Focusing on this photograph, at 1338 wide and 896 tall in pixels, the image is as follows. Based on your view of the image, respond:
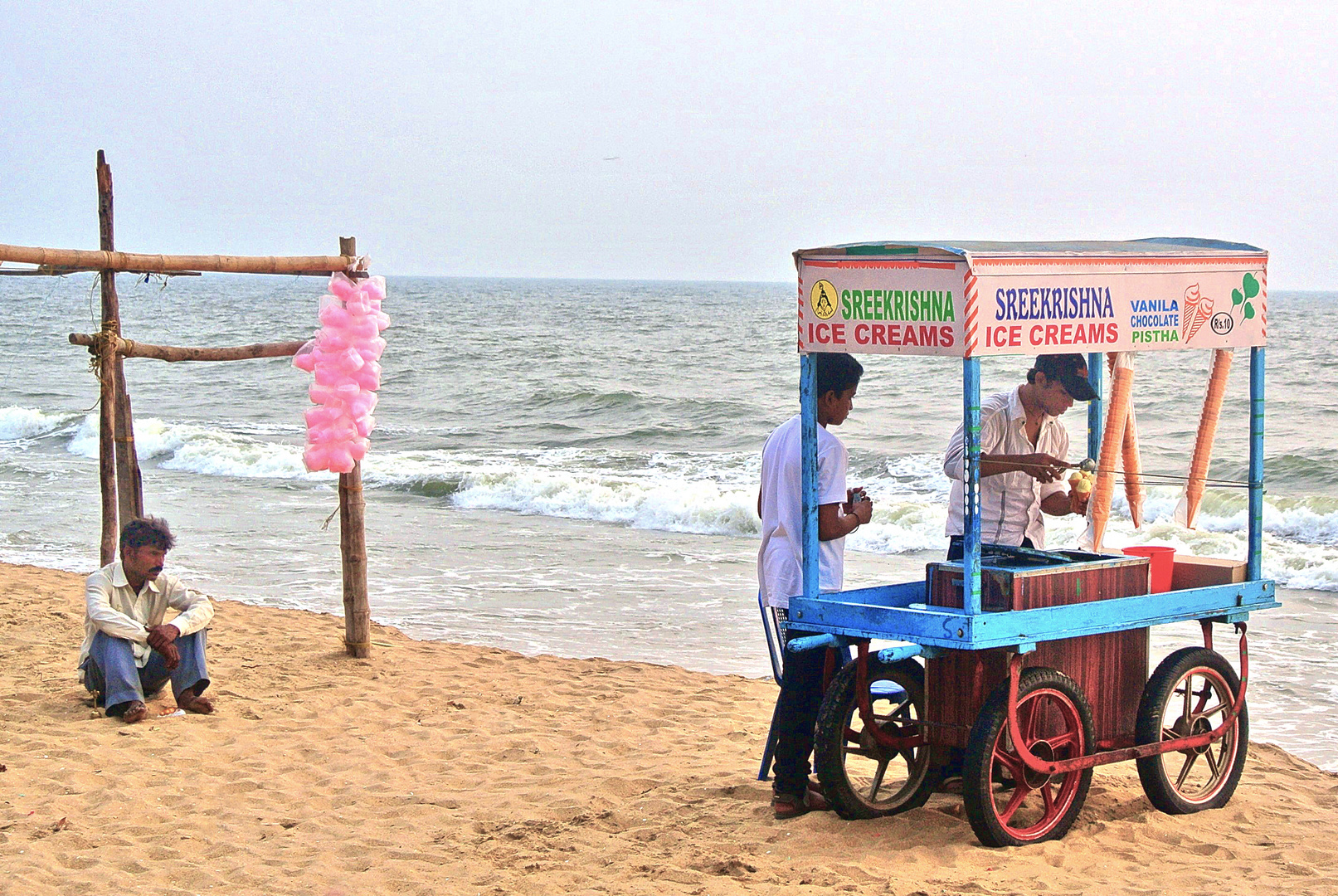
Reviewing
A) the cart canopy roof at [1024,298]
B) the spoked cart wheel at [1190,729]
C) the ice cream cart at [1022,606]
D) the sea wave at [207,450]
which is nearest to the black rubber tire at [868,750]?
the ice cream cart at [1022,606]

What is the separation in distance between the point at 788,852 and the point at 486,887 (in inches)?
39.9

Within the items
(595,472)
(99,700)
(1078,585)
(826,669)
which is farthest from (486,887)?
(595,472)

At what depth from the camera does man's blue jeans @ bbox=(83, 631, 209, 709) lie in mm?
5957

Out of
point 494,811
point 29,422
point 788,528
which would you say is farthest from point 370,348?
point 29,422

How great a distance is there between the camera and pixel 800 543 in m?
4.69

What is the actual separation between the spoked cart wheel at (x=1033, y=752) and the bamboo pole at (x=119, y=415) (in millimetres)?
4729

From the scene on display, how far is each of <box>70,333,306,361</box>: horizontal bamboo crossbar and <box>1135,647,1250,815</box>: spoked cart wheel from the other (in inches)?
181

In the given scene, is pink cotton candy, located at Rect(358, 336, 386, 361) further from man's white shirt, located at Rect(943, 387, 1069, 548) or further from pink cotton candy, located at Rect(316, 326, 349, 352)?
man's white shirt, located at Rect(943, 387, 1069, 548)

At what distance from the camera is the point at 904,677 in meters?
4.63

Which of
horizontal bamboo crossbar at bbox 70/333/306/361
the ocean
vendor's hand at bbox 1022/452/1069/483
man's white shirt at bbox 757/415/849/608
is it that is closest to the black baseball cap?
vendor's hand at bbox 1022/452/1069/483

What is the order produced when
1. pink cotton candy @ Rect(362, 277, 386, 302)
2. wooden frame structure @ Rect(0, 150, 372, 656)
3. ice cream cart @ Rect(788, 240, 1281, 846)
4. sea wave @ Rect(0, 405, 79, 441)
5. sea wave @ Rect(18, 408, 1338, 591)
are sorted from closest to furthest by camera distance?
ice cream cart @ Rect(788, 240, 1281, 846)
wooden frame structure @ Rect(0, 150, 372, 656)
pink cotton candy @ Rect(362, 277, 386, 302)
sea wave @ Rect(18, 408, 1338, 591)
sea wave @ Rect(0, 405, 79, 441)

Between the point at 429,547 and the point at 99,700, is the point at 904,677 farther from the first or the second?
the point at 429,547

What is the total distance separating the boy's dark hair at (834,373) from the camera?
457 centimetres

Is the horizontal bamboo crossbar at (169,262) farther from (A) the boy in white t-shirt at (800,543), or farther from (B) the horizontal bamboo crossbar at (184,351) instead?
(A) the boy in white t-shirt at (800,543)
